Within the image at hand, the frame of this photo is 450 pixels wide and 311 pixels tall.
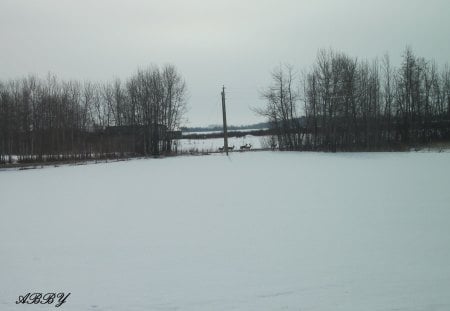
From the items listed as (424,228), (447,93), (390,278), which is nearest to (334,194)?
(424,228)

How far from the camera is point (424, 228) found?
7.28 m

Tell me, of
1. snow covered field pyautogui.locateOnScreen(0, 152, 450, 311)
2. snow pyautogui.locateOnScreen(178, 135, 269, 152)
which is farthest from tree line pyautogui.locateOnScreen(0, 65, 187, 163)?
snow covered field pyautogui.locateOnScreen(0, 152, 450, 311)

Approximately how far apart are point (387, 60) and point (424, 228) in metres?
42.5

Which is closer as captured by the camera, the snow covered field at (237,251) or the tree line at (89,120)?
the snow covered field at (237,251)

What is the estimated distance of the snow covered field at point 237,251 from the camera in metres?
4.50

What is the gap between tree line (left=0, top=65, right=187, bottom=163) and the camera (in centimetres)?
3709

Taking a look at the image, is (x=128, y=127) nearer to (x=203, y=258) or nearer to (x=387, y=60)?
(x=387, y=60)

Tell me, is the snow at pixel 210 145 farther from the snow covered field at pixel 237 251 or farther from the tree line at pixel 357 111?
the snow covered field at pixel 237 251

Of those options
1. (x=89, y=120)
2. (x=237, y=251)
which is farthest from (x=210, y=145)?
(x=237, y=251)

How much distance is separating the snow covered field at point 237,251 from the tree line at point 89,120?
28897 mm

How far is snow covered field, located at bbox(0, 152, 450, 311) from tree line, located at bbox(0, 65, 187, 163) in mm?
28897

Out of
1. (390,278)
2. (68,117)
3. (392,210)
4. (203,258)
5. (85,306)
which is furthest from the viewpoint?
(68,117)

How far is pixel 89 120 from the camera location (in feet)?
151

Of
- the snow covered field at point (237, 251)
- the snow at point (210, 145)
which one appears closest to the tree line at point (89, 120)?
the snow at point (210, 145)
